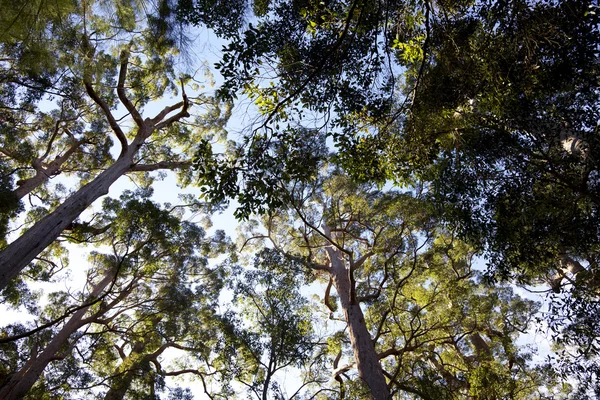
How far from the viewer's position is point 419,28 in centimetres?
514

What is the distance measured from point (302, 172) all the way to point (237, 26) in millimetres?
2876

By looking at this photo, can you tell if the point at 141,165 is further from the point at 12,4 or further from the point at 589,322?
the point at 589,322

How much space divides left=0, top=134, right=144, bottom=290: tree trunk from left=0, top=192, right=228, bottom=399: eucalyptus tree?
36.3 inches

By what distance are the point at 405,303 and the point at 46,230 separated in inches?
452

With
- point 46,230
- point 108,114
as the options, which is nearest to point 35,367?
point 46,230

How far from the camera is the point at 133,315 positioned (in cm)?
1239

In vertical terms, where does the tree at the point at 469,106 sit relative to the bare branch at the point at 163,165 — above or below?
below

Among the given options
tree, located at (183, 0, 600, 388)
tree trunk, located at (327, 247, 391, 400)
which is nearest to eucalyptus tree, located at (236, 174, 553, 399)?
tree trunk, located at (327, 247, 391, 400)

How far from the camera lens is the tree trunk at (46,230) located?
524 cm

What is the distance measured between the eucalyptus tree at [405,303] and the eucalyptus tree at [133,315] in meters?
2.69

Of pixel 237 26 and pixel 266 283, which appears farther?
pixel 266 283

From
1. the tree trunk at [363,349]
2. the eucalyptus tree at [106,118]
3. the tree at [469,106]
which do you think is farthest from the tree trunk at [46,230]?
the tree trunk at [363,349]

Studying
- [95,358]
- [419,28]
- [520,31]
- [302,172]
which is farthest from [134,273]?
[520,31]

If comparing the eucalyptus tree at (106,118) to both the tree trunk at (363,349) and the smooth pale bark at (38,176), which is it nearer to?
the smooth pale bark at (38,176)
